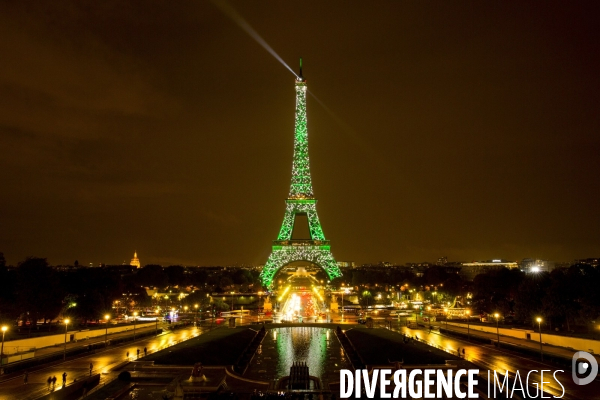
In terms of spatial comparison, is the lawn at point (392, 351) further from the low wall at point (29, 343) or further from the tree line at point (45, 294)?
the tree line at point (45, 294)

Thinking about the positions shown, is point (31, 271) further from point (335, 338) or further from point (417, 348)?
point (417, 348)

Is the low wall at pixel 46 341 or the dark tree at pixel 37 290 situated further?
the dark tree at pixel 37 290

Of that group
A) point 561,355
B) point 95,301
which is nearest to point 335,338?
point 561,355

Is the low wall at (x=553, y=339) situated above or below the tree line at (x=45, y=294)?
below

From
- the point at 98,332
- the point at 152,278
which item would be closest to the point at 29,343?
the point at 98,332

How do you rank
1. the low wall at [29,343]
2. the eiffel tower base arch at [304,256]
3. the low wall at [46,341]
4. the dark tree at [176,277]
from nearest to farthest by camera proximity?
1. the low wall at [29,343]
2. the low wall at [46,341]
3. the eiffel tower base arch at [304,256]
4. the dark tree at [176,277]

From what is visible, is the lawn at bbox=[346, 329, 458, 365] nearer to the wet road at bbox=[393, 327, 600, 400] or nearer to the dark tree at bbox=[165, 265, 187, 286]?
the wet road at bbox=[393, 327, 600, 400]

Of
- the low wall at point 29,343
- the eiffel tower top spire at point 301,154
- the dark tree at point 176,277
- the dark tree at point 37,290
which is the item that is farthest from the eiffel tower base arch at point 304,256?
the low wall at point 29,343
